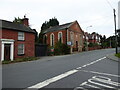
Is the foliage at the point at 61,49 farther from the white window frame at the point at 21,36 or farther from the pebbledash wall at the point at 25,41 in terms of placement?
the white window frame at the point at 21,36

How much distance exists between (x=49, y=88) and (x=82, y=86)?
4.65ft

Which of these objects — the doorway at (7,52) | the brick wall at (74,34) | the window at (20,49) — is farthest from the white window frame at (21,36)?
the brick wall at (74,34)

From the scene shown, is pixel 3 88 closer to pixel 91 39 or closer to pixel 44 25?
pixel 44 25

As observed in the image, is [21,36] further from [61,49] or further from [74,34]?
[74,34]

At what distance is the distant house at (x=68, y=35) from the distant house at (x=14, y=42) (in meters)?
13.4

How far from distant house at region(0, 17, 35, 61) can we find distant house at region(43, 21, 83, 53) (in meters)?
13.4

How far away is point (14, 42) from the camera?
816 inches

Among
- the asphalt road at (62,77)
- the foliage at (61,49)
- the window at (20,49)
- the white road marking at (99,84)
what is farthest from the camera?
the foliage at (61,49)

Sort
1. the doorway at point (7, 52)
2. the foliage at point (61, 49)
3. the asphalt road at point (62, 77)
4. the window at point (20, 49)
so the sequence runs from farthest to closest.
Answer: the foliage at point (61, 49), the window at point (20, 49), the doorway at point (7, 52), the asphalt road at point (62, 77)

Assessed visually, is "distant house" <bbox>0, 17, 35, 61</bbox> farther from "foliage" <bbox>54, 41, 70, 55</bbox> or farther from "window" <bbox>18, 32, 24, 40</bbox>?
"foliage" <bbox>54, 41, 70, 55</bbox>

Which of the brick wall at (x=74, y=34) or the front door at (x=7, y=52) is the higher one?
the brick wall at (x=74, y=34)

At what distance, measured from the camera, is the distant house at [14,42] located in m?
19.3

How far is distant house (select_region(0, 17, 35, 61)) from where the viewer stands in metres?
19.3

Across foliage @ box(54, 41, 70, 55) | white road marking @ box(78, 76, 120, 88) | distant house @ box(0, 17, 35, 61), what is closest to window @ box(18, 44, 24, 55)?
distant house @ box(0, 17, 35, 61)
